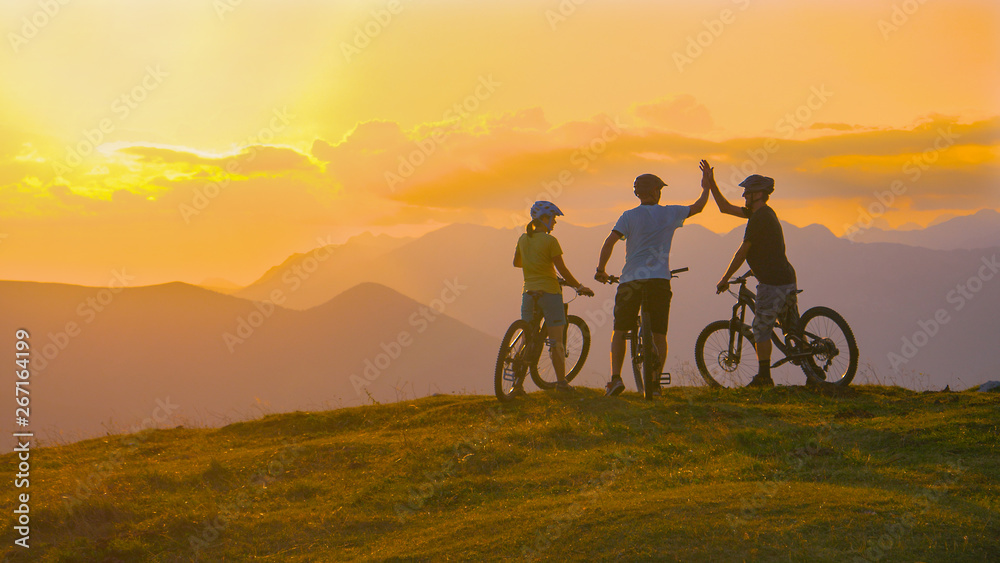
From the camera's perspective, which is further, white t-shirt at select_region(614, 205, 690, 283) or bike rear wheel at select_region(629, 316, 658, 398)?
bike rear wheel at select_region(629, 316, 658, 398)

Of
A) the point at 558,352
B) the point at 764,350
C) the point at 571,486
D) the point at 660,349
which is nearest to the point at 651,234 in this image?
the point at 660,349

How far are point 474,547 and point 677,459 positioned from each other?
8.90 feet

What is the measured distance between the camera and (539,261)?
1030 cm

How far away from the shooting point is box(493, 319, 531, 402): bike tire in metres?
10.2

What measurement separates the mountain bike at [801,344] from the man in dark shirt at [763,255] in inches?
7.5

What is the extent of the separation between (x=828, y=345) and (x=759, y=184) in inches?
87.5

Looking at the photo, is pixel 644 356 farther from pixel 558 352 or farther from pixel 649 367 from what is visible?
pixel 558 352

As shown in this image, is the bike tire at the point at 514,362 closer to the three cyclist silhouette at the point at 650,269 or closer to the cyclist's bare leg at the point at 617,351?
the three cyclist silhouette at the point at 650,269

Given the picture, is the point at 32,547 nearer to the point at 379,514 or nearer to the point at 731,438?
the point at 379,514

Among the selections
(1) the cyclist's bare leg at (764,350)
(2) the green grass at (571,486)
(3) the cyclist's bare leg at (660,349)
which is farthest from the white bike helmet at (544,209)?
(1) the cyclist's bare leg at (764,350)

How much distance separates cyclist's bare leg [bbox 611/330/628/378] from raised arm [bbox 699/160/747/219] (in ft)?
6.78

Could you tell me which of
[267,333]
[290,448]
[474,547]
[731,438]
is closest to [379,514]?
[474,547]

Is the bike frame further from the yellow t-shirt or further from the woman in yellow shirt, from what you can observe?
the yellow t-shirt

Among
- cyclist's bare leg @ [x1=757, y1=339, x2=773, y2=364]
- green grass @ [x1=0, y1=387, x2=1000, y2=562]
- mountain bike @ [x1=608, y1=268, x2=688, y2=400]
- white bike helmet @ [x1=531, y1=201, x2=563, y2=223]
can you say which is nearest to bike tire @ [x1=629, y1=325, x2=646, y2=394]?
mountain bike @ [x1=608, y1=268, x2=688, y2=400]
